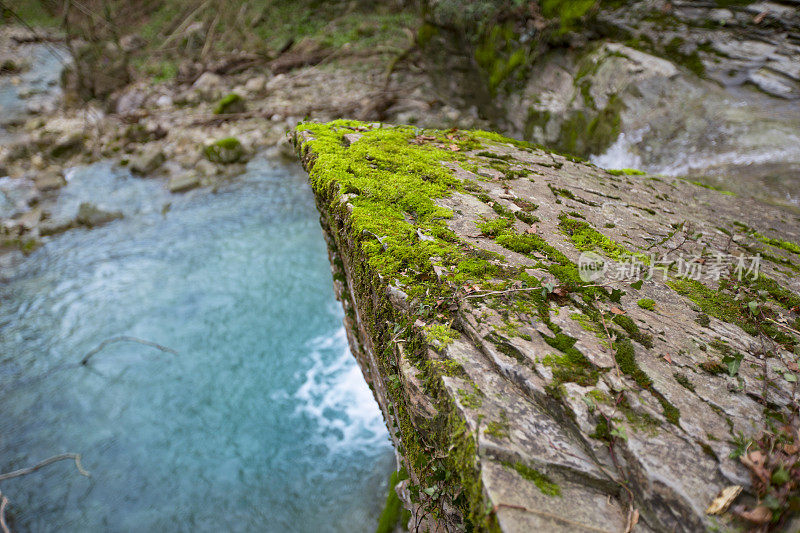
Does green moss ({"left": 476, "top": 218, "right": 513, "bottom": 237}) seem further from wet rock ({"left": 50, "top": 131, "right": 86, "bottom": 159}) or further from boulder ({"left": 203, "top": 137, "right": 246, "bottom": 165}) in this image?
wet rock ({"left": 50, "top": 131, "right": 86, "bottom": 159})

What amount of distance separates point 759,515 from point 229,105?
12534mm

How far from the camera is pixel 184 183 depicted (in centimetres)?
911

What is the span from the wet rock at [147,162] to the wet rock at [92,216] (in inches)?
57.3

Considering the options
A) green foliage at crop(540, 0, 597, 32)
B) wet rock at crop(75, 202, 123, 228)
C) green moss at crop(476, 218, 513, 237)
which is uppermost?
green foliage at crop(540, 0, 597, 32)

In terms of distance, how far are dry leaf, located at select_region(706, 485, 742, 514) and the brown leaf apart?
0.15 feet

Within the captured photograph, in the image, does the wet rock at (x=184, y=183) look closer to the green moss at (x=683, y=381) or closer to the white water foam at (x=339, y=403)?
the white water foam at (x=339, y=403)

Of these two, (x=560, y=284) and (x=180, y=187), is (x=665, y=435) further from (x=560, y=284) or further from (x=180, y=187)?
(x=180, y=187)

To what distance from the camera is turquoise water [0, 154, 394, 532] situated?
4500mm

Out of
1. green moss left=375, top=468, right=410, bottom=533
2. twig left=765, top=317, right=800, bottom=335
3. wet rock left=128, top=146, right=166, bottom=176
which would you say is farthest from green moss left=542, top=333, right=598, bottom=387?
wet rock left=128, top=146, right=166, bottom=176

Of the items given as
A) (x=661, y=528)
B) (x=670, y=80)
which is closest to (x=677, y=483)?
(x=661, y=528)

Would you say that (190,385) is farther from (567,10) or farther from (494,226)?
(567,10)

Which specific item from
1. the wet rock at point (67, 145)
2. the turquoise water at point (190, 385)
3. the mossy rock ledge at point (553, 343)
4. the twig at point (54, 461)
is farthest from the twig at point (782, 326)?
the wet rock at point (67, 145)

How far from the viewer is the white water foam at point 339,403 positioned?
17.2ft

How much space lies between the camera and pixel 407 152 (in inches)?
134
